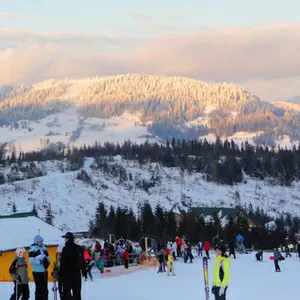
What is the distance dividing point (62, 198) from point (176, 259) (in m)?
113

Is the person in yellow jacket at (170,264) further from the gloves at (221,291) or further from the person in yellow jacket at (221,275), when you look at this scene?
the gloves at (221,291)

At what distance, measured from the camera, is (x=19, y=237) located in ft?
95.9

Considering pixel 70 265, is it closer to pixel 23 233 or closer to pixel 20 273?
pixel 20 273

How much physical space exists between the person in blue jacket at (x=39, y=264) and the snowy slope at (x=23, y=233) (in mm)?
13959

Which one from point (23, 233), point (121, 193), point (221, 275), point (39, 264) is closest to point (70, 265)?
point (39, 264)

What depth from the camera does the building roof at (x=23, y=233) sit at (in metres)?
28.5

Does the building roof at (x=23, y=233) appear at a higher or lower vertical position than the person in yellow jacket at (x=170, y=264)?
higher

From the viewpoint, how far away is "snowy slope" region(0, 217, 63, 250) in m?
28.5

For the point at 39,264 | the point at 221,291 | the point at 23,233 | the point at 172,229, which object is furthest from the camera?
the point at 172,229

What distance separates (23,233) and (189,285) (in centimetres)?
1076

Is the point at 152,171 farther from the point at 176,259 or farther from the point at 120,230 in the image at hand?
the point at 176,259

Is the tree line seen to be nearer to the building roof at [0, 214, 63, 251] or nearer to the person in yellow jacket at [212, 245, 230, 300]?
the building roof at [0, 214, 63, 251]

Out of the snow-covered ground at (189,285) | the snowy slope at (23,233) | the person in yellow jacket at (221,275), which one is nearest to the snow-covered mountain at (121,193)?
the snowy slope at (23,233)

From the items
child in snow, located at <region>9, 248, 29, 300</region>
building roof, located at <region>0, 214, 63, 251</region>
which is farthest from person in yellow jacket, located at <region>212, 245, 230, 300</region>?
building roof, located at <region>0, 214, 63, 251</region>
